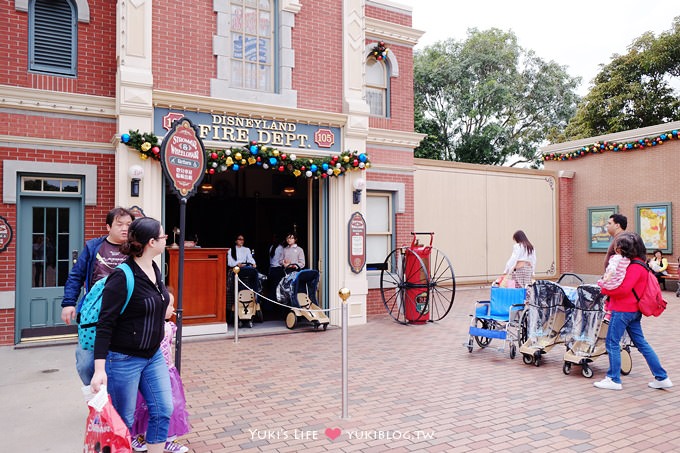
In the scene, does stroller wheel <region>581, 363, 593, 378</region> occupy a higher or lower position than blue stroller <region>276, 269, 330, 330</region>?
lower

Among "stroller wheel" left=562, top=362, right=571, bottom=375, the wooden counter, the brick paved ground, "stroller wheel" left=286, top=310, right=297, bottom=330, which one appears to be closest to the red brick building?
"stroller wheel" left=286, top=310, right=297, bottom=330

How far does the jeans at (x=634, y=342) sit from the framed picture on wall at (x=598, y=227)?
41.6 feet

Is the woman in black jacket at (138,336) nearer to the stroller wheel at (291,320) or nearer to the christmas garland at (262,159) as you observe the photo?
the christmas garland at (262,159)

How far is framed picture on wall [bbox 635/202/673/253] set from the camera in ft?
52.4

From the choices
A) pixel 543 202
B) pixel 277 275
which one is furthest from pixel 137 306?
pixel 543 202

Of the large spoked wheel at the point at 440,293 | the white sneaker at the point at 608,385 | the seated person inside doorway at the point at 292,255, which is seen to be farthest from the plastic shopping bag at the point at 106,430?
the seated person inside doorway at the point at 292,255

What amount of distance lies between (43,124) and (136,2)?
2527 millimetres

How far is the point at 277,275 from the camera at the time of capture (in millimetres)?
11203

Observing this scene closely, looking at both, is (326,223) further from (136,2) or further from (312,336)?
(136,2)

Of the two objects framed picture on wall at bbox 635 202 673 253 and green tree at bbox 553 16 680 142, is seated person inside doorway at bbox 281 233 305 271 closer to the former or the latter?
framed picture on wall at bbox 635 202 673 253

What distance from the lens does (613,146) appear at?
17.3m

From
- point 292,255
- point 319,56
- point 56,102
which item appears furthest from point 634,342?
point 56,102

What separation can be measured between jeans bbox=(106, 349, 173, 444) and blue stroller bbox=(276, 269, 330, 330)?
594cm

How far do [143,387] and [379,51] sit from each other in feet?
33.5
